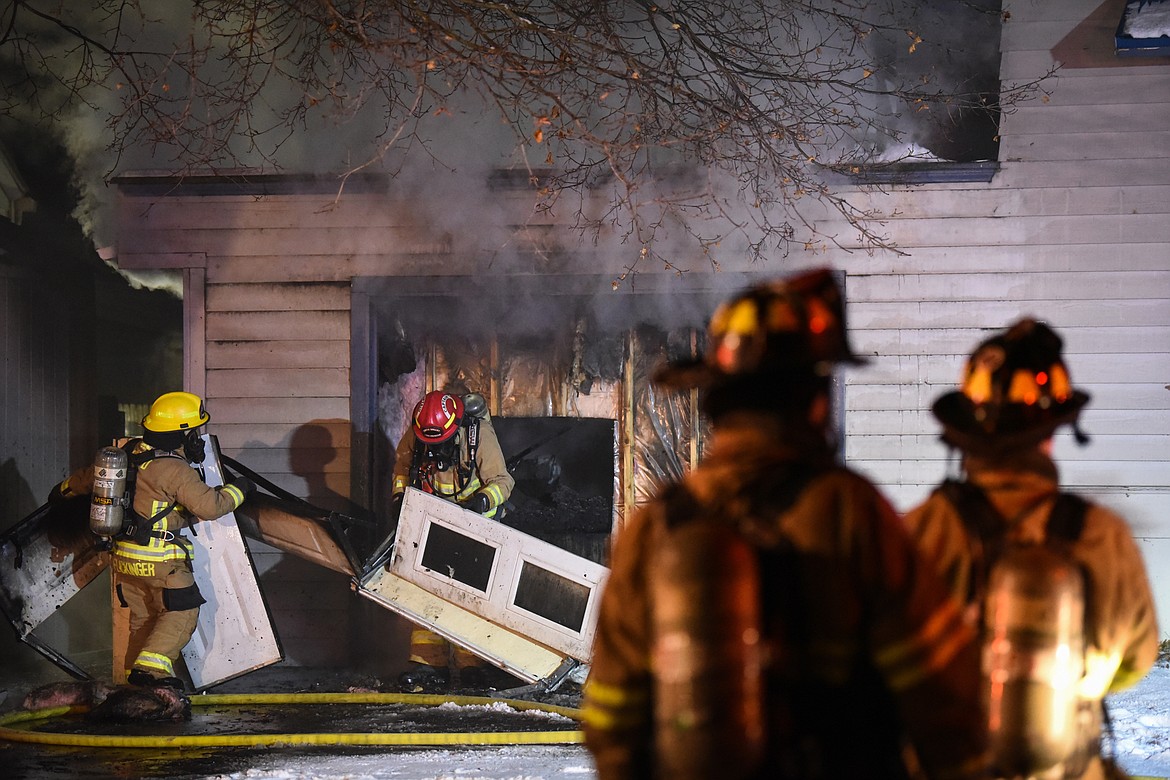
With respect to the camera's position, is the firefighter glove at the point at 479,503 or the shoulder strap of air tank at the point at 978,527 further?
the firefighter glove at the point at 479,503

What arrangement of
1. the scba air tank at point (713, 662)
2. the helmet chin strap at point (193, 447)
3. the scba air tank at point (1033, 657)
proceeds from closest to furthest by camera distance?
1. the scba air tank at point (713, 662)
2. the scba air tank at point (1033, 657)
3. the helmet chin strap at point (193, 447)

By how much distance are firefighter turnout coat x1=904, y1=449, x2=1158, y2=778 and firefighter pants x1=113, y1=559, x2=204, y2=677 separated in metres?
5.62

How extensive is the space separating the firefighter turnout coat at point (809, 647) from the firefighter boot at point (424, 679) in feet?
19.8

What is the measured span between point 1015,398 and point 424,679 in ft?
19.4

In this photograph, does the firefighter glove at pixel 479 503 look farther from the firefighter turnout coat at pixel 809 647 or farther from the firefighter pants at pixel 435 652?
the firefighter turnout coat at pixel 809 647

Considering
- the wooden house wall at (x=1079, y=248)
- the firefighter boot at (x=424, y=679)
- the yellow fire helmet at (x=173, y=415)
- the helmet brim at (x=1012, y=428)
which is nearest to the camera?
the helmet brim at (x=1012, y=428)

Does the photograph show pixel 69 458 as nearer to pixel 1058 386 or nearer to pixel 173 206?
pixel 173 206

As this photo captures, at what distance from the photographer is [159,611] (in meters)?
6.89

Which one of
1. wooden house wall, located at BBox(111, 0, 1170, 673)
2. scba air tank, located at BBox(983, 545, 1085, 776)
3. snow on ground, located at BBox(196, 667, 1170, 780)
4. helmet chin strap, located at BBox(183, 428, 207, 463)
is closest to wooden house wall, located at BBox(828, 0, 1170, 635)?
wooden house wall, located at BBox(111, 0, 1170, 673)

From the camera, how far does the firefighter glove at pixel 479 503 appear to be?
25.5ft

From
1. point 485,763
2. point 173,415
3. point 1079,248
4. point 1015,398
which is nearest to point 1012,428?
point 1015,398

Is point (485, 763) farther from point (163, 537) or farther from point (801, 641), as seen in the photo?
point (801, 641)

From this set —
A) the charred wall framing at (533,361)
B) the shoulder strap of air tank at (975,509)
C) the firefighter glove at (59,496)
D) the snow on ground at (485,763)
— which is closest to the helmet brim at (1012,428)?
the shoulder strap of air tank at (975,509)

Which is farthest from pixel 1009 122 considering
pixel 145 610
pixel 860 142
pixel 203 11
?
pixel 145 610
